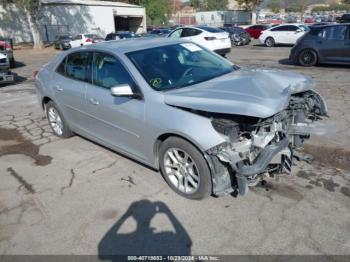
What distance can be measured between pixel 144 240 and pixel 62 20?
36.0m

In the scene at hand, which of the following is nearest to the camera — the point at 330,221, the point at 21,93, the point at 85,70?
the point at 330,221

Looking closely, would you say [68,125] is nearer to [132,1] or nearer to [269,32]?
[269,32]

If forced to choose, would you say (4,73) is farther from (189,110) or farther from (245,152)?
(245,152)

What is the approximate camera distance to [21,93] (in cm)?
991

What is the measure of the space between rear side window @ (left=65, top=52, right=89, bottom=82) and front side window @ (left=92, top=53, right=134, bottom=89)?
0.76ft

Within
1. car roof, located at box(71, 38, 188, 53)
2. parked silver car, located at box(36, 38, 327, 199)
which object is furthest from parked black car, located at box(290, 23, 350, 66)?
car roof, located at box(71, 38, 188, 53)

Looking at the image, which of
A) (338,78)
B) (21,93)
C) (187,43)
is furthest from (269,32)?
(187,43)

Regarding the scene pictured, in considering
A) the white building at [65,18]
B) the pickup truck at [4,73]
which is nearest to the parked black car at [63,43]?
the white building at [65,18]

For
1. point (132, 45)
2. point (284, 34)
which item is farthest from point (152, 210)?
point (284, 34)

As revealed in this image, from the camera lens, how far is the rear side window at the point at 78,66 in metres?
4.74

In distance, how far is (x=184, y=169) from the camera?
3656 millimetres

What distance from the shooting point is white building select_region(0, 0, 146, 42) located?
32344 millimetres

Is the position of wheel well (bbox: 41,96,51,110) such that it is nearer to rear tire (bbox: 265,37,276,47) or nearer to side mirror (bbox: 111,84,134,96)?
side mirror (bbox: 111,84,134,96)

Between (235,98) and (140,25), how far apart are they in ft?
147
